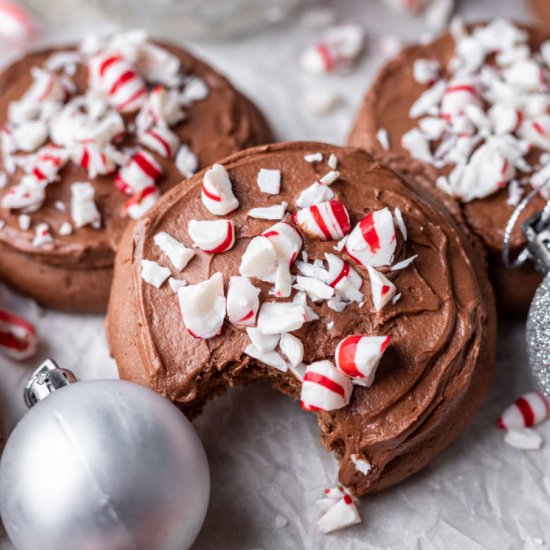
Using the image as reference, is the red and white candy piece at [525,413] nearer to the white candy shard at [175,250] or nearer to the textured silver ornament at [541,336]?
the textured silver ornament at [541,336]

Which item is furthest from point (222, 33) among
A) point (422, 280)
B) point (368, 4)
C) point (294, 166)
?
point (422, 280)

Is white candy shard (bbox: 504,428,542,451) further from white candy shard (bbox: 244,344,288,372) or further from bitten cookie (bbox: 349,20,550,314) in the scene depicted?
white candy shard (bbox: 244,344,288,372)

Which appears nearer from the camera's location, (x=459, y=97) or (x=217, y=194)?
(x=217, y=194)

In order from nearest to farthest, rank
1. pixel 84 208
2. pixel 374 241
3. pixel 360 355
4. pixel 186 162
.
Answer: pixel 360 355 → pixel 374 241 → pixel 84 208 → pixel 186 162

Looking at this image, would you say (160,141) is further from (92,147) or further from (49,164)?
(49,164)

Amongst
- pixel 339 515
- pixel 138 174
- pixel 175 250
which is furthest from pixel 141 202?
pixel 339 515

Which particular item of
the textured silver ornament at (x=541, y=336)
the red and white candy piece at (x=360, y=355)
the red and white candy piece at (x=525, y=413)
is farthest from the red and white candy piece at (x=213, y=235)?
the red and white candy piece at (x=525, y=413)

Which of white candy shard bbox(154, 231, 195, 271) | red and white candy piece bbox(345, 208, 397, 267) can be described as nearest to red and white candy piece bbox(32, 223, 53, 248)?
white candy shard bbox(154, 231, 195, 271)

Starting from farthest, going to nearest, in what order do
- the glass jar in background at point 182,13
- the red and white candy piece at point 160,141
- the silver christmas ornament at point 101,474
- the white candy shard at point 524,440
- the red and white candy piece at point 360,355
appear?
the glass jar in background at point 182,13
the red and white candy piece at point 160,141
the white candy shard at point 524,440
the red and white candy piece at point 360,355
the silver christmas ornament at point 101,474
